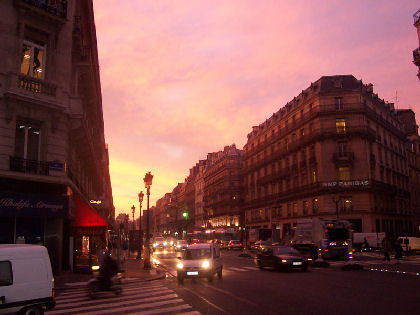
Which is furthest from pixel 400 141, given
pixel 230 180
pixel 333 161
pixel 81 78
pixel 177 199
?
pixel 177 199

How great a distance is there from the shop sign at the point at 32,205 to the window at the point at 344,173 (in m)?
42.5

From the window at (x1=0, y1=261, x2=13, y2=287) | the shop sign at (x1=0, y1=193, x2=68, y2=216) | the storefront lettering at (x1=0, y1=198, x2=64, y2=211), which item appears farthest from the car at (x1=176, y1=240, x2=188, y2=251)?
the window at (x1=0, y1=261, x2=13, y2=287)

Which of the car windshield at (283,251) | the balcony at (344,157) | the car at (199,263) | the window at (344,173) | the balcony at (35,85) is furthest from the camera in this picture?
the window at (344,173)

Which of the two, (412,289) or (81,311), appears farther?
(412,289)

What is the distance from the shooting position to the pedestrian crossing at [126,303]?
1119 cm

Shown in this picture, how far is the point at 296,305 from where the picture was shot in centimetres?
1119

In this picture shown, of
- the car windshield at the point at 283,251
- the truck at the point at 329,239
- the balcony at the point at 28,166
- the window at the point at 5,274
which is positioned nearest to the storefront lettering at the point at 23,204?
the balcony at the point at 28,166

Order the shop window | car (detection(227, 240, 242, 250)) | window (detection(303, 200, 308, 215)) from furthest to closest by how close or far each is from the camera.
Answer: car (detection(227, 240, 242, 250))
window (detection(303, 200, 308, 215))
the shop window

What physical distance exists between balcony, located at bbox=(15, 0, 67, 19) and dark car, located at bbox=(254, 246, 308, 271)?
1690 cm

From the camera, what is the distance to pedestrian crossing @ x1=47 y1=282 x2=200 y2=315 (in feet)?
36.7

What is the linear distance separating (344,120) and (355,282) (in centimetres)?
4208

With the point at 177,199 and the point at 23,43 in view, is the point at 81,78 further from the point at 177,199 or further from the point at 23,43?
the point at 177,199

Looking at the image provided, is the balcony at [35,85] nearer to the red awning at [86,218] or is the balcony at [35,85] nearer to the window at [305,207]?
the red awning at [86,218]

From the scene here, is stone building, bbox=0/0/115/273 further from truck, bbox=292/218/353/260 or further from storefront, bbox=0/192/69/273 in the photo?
truck, bbox=292/218/353/260
